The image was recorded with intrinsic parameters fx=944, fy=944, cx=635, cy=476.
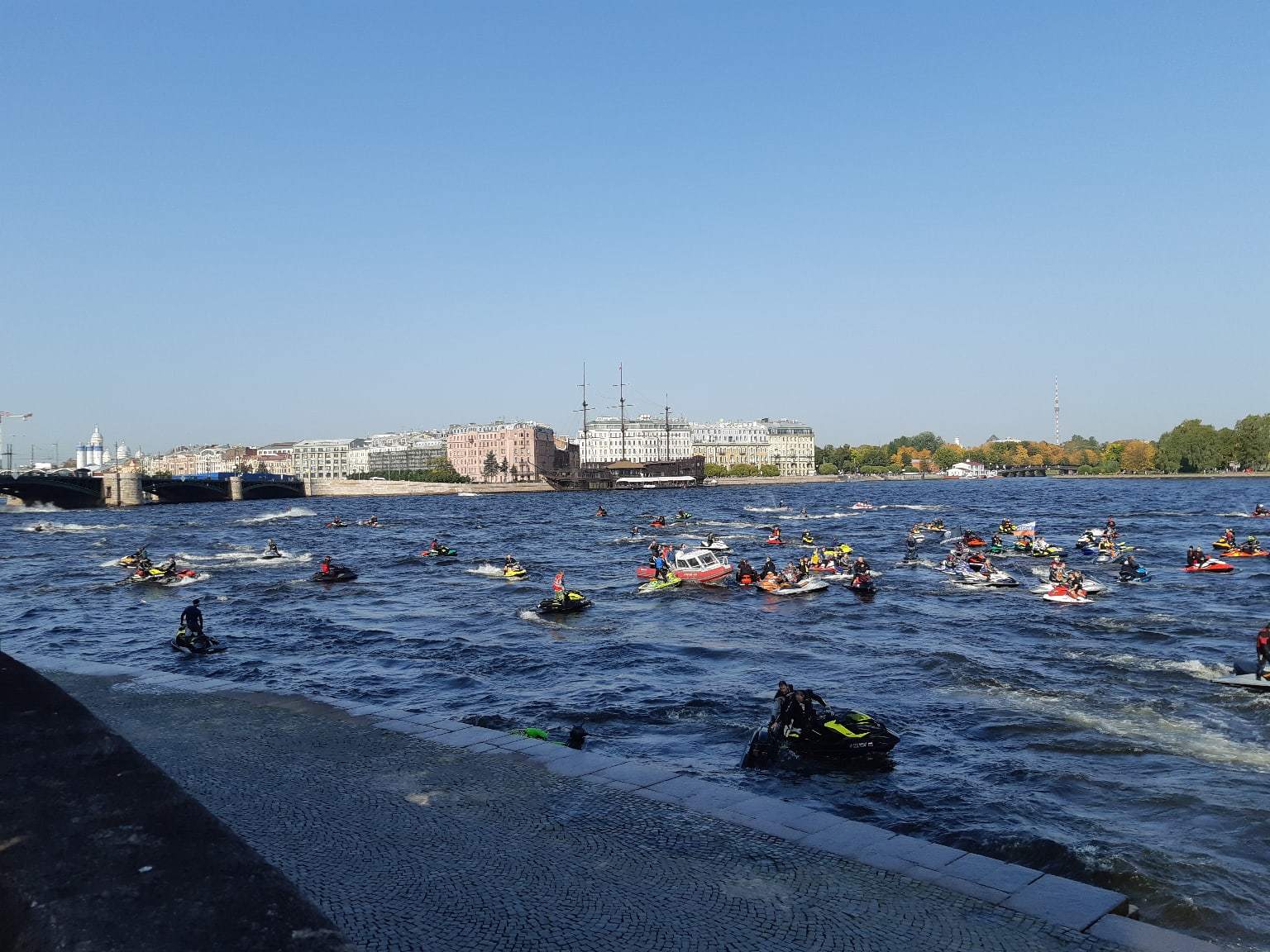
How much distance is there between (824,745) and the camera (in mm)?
19391

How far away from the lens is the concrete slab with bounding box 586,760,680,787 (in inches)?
591

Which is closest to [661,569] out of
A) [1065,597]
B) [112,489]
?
[1065,597]

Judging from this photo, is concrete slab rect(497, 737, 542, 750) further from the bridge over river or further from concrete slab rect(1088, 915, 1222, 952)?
the bridge over river

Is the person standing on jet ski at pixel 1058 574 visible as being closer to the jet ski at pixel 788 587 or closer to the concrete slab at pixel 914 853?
the jet ski at pixel 788 587

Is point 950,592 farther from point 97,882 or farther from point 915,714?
point 97,882

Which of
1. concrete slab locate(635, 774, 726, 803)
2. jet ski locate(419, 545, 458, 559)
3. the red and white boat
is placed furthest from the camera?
jet ski locate(419, 545, 458, 559)

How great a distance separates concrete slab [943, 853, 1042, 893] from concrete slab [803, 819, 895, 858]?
3.60ft

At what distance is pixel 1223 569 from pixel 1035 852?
1732 inches

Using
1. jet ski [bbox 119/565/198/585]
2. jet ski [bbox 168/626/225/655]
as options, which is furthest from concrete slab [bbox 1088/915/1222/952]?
jet ski [bbox 119/565/198/585]

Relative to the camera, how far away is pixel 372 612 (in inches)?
1713

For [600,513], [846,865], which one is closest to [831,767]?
[846,865]

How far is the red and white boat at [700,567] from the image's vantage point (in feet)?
163

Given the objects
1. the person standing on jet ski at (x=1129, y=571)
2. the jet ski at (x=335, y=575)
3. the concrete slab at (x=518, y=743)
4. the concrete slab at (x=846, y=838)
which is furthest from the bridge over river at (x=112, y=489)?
the concrete slab at (x=846, y=838)

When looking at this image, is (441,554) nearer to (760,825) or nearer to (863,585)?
(863,585)
